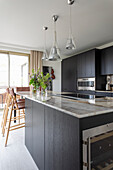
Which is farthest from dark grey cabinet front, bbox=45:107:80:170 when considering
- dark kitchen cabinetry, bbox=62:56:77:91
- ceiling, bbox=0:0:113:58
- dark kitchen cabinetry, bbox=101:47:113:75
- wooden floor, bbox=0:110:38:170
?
dark kitchen cabinetry, bbox=62:56:77:91

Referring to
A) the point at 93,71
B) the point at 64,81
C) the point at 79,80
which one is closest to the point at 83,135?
the point at 93,71

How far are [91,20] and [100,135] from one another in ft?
8.44

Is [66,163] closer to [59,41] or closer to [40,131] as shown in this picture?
[40,131]

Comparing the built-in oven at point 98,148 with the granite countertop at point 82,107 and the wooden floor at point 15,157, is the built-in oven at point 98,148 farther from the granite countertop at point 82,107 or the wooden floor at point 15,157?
the wooden floor at point 15,157

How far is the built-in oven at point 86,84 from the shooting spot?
13.2 ft

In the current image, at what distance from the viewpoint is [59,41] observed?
3846 millimetres

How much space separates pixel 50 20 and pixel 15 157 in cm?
272

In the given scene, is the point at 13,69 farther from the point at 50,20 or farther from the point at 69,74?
the point at 50,20

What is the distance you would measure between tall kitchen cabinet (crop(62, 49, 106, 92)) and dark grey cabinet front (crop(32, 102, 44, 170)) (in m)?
2.94

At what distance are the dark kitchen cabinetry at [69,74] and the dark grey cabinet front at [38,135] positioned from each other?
3481 mm

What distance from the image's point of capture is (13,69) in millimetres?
4781

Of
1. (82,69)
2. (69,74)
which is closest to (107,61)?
(82,69)

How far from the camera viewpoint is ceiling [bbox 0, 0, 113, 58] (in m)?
2.09

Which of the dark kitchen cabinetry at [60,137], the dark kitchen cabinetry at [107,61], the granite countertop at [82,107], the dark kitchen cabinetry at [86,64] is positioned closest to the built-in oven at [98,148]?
the dark kitchen cabinetry at [60,137]
